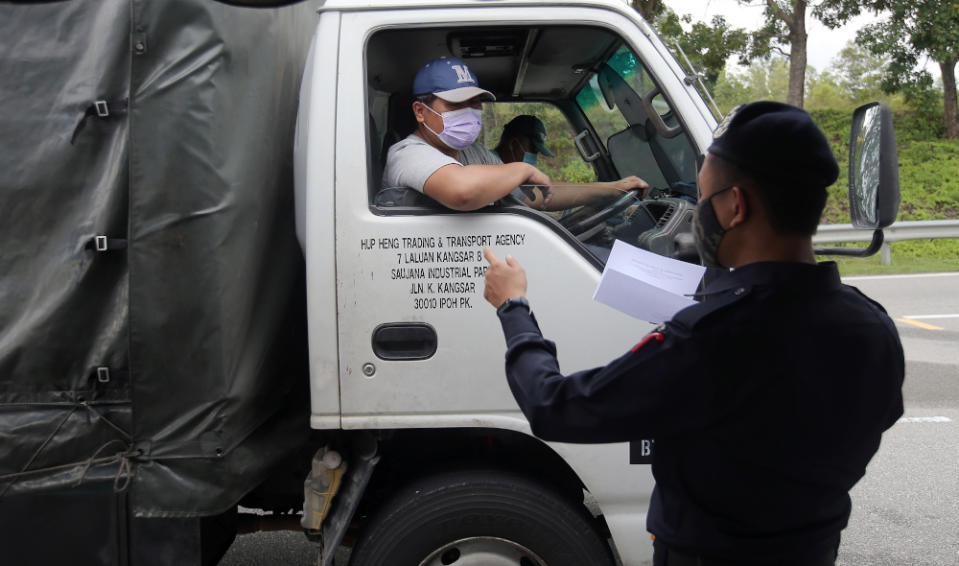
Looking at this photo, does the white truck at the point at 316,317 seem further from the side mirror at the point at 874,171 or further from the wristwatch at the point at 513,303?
the wristwatch at the point at 513,303

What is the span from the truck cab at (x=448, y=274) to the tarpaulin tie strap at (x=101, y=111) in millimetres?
517

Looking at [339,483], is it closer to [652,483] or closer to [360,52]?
[652,483]

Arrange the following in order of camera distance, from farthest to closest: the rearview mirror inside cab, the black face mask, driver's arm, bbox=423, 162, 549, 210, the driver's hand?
the driver's hand → driver's arm, bbox=423, 162, 549, 210 → the rearview mirror inside cab → the black face mask

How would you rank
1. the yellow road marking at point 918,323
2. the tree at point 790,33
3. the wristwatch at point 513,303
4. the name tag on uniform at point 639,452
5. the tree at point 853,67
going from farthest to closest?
the tree at point 853,67
the tree at point 790,33
the yellow road marking at point 918,323
the name tag on uniform at point 639,452
the wristwatch at point 513,303

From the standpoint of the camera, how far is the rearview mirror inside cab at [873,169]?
193 centimetres

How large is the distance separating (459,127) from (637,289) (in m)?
1.04

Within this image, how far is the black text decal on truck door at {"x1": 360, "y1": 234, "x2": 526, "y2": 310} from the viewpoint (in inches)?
96.5

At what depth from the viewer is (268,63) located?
8.14 ft

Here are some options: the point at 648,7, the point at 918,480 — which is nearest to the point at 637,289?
the point at 918,480

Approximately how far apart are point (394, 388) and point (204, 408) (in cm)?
54

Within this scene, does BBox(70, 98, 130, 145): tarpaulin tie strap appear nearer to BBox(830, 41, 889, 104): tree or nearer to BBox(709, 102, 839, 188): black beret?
BBox(709, 102, 839, 188): black beret

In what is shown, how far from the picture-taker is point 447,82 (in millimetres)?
2824

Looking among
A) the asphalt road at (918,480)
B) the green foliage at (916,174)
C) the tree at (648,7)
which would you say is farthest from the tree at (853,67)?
the asphalt road at (918,480)

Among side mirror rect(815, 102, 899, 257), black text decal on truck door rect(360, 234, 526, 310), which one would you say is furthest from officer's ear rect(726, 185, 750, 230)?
black text decal on truck door rect(360, 234, 526, 310)
